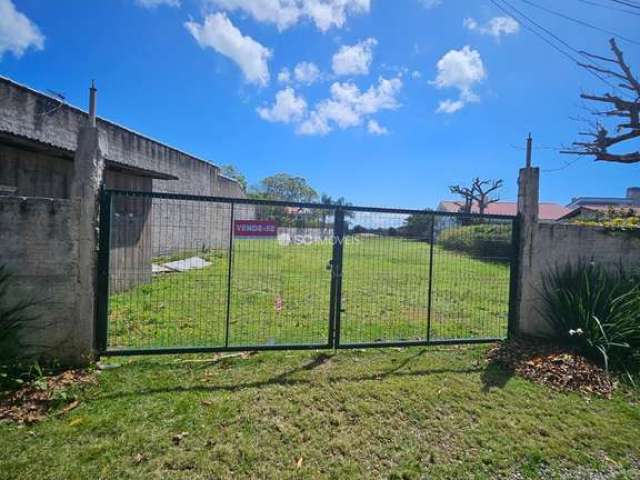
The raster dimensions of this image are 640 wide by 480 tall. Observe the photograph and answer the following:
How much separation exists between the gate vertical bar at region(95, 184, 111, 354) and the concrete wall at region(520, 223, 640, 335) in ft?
19.7

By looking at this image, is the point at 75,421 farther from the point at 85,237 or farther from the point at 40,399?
the point at 85,237

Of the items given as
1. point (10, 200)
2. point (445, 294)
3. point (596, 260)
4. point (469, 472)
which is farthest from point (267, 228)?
point (445, 294)

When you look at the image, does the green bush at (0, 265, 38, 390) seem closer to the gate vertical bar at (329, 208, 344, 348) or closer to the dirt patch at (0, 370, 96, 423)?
the dirt patch at (0, 370, 96, 423)

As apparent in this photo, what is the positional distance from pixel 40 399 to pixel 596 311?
6967 mm

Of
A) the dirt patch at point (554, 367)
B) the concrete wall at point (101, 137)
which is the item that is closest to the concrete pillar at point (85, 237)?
the concrete wall at point (101, 137)

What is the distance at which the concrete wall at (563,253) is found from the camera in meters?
5.20

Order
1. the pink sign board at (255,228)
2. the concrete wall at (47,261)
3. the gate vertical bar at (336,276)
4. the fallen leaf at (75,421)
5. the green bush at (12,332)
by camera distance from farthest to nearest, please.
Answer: the gate vertical bar at (336,276)
the pink sign board at (255,228)
the concrete wall at (47,261)
the green bush at (12,332)
the fallen leaf at (75,421)

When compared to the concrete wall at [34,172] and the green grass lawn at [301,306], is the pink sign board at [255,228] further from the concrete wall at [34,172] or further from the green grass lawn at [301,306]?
the concrete wall at [34,172]

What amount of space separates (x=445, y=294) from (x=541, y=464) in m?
6.12

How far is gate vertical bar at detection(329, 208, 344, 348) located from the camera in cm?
445

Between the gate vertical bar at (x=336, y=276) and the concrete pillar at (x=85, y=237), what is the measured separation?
9.61 ft

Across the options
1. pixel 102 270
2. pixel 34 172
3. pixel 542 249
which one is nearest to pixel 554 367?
pixel 542 249

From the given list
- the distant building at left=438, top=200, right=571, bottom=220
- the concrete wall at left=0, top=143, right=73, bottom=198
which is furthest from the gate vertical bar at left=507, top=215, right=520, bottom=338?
the distant building at left=438, top=200, right=571, bottom=220

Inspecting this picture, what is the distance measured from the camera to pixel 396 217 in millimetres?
4793
